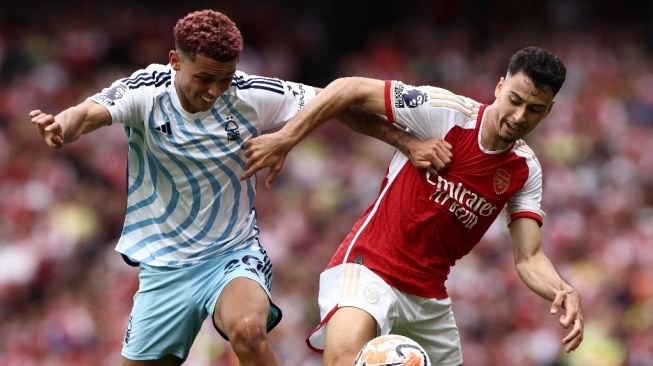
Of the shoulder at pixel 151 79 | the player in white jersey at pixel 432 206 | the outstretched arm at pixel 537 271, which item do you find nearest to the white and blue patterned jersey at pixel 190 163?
the shoulder at pixel 151 79

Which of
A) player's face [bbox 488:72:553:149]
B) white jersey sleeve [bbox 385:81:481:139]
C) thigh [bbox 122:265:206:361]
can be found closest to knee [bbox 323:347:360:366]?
thigh [bbox 122:265:206:361]

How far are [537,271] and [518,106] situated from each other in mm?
1047

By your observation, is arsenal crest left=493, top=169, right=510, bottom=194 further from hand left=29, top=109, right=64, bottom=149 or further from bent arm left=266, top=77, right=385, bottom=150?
hand left=29, top=109, right=64, bottom=149

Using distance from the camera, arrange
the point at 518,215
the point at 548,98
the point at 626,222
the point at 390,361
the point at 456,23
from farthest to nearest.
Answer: the point at 456,23, the point at 626,222, the point at 518,215, the point at 548,98, the point at 390,361

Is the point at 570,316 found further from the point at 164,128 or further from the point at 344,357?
the point at 164,128

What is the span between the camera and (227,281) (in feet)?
24.3

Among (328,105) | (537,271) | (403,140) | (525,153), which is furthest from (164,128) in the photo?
(537,271)

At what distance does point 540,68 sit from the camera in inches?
286

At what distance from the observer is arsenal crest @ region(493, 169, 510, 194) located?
7.62 metres

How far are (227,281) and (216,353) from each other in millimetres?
6022

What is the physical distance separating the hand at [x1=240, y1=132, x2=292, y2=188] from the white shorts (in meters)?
0.86

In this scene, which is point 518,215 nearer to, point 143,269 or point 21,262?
point 143,269

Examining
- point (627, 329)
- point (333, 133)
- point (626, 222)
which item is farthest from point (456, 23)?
point (627, 329)

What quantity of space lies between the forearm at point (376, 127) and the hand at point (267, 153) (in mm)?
696
